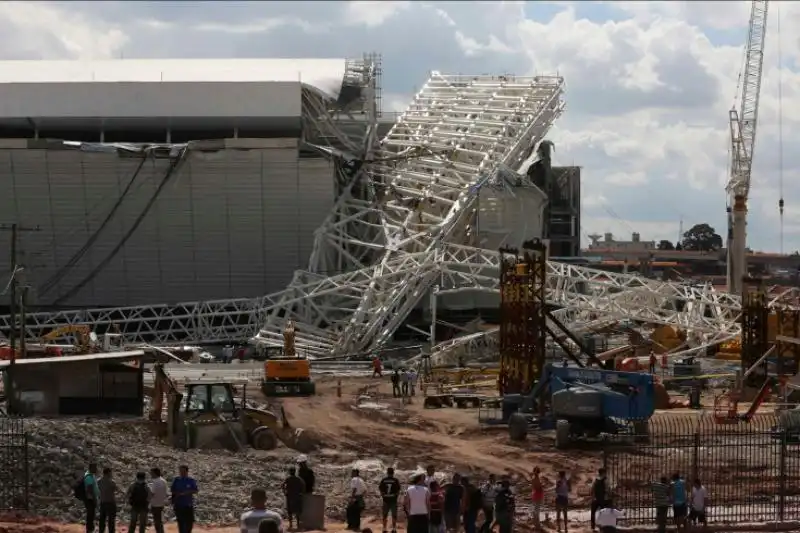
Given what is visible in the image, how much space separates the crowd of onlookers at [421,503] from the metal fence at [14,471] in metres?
1.74

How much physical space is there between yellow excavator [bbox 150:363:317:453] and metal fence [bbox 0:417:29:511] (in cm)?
727

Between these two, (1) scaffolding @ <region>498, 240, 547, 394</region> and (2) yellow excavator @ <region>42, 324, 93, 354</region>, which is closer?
(1) scaffolding @ <region>498, 240, 547, 394</region>

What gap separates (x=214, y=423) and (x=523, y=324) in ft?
64.0

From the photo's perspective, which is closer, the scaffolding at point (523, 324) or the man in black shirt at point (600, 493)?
the man in black shirt at point (600, 493)

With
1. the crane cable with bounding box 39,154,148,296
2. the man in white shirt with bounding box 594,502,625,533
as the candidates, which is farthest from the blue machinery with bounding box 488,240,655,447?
the crane cable with bounding box 39,154,148,296

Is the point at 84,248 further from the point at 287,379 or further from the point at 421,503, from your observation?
the point at 421,503

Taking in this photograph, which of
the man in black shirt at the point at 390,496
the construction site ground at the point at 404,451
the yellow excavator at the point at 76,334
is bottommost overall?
the construction site ground at the point at 404,451

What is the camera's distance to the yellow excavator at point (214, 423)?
40375 millimetres

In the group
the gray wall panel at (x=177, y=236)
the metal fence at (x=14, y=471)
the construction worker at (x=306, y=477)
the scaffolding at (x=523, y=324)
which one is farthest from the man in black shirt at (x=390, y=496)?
the gray wall panel at (x=177, y=236)

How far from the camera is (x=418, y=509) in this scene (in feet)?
90.5

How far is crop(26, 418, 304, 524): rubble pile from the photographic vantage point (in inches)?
1259

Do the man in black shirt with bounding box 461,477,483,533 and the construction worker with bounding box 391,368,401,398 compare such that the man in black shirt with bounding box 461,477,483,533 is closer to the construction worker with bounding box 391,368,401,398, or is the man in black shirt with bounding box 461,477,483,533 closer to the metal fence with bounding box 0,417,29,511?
the metal fence with bounding box 0,417,29,511

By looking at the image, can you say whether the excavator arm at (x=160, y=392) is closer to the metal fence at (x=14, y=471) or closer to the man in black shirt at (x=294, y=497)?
the metal fence at (x=14, y=471)

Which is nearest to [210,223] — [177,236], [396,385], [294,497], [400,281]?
[177,236]
